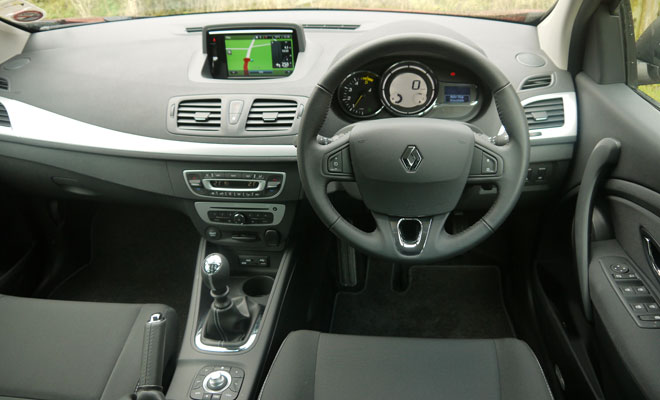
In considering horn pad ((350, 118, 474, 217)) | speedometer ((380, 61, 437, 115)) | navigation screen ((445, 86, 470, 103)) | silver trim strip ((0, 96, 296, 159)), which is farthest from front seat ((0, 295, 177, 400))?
navigation screen ((445, 86, 470, 103))

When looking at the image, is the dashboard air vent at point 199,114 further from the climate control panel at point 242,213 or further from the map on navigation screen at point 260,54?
the climate control panel at point 242,213

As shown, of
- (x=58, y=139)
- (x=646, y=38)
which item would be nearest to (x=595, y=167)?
(x=646, y=38)

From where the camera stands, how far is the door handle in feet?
4.28

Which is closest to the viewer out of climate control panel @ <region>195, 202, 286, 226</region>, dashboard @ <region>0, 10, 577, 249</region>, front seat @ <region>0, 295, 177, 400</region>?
front seat @ <region>0, 295, 177, 400</region>

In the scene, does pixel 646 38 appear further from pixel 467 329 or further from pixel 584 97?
pixel 467 329

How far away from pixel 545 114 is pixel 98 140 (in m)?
1.37

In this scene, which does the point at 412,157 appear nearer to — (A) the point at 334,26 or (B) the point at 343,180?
(B) the point at 343,180

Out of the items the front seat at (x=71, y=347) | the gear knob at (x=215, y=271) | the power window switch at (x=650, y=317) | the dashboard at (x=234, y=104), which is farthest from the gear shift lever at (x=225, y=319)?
the power window switch at (x=650, y=317)

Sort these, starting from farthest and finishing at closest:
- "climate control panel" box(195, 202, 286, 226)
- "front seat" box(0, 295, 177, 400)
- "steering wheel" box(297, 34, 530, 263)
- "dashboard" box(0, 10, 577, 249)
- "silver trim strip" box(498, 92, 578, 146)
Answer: "climate control panel" box(195, 202, 286, 226) < "silver trim strip" box(498, 92, 578, 146) < "dashboard" box(0, 10, 577, 249) < "front seat" box(0, 295, 177, 400) < "steering wheel" box(297, 34, 530, 263)

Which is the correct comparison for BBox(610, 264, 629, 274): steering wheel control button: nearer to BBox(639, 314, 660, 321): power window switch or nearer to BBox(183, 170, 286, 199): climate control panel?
BBox(639, 314, 660, 321): power window switch

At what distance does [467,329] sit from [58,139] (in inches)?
65.1

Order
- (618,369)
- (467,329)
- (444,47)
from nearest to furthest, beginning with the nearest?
(444,47), (618,369), (467,329)

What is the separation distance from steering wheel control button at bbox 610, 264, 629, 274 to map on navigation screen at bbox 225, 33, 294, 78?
1.06 meters

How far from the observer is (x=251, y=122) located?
5.29ft
